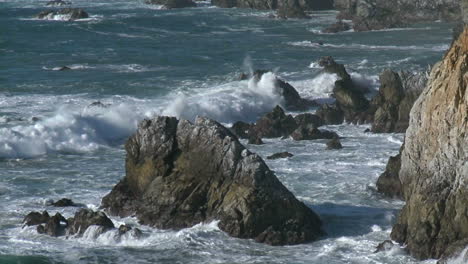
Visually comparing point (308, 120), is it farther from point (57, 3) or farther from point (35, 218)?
point (57, 3)

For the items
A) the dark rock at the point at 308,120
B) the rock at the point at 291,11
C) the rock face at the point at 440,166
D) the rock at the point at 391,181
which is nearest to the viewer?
the rock face at the point at 440,166

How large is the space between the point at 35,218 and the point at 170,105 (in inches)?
825

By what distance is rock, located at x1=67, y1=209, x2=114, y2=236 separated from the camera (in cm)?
3092

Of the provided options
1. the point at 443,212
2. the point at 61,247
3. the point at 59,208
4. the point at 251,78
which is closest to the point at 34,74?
the point at 251,78

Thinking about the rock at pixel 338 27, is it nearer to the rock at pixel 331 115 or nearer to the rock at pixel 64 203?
the rock at pixel 331 115

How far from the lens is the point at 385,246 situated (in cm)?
2903

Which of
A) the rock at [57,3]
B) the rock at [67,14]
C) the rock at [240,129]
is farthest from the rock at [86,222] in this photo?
the rock at [57,3]

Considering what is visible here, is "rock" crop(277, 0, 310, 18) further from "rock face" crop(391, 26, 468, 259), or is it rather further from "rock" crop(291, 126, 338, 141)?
"rock face" crop(391, 26, 468, 259)

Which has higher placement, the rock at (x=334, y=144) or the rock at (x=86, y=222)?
the rock at (x=86, y=222)

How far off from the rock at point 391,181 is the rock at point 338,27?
153ft

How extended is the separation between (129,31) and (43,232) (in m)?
53.1

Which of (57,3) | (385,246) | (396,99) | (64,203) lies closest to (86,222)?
(64,203)

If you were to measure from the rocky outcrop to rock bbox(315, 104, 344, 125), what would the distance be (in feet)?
6.24

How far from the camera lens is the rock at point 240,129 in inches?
1815
